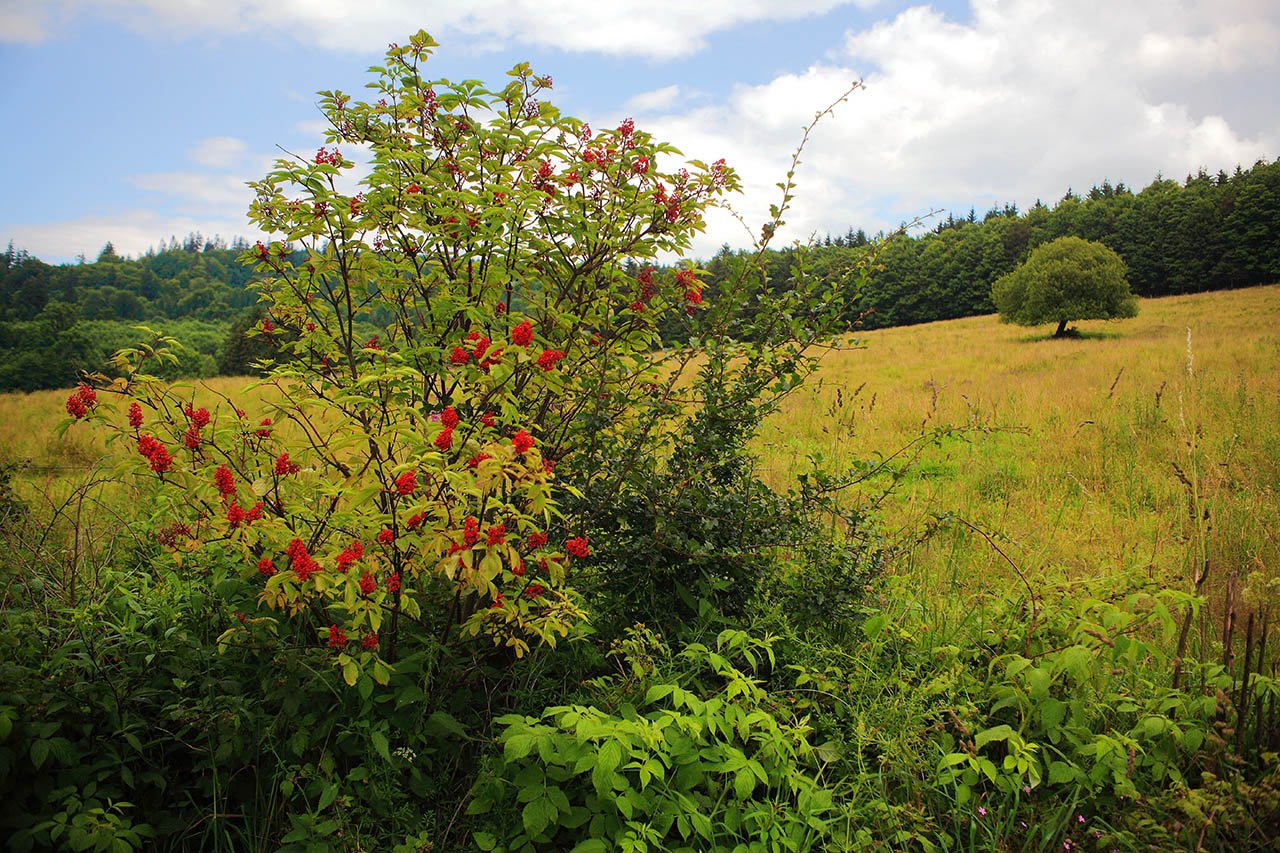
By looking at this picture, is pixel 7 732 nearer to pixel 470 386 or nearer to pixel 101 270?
pixel 470 386

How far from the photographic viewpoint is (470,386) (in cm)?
238

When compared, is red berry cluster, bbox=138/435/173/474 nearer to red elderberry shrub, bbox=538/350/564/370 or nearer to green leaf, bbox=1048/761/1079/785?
red elderberry shrub, bbox=538/350/564/370

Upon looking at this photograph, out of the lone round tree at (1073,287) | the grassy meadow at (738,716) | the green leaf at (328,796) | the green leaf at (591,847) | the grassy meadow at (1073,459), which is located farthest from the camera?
the lone round tree at (1073,287)

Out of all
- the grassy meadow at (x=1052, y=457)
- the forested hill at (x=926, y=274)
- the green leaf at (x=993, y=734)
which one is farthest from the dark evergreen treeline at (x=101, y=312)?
the green leaf at (x=993, y=734)

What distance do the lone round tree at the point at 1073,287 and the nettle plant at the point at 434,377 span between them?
28.9 metres

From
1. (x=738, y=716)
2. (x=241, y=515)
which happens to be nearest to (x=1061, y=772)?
(x=738, y=716)

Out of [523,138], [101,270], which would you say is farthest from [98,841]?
[101,270]

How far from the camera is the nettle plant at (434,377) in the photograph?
7.16ft

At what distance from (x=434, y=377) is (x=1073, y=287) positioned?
30.4m

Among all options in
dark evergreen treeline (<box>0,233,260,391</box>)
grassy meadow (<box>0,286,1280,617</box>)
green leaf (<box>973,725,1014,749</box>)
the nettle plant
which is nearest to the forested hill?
dark evergreen treeline (<box>0,233,260,391</box>)

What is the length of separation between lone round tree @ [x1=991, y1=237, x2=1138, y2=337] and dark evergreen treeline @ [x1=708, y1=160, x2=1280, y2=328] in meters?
A: 6.26

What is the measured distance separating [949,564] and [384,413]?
376 centimetres

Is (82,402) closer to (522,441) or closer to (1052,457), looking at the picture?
(522,441)

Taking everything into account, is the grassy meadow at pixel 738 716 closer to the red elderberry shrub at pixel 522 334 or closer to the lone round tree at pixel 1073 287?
the red elderberry shrub at pixel 522 334
